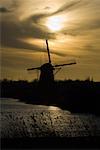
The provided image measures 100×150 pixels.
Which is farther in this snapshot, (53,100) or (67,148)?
(53,100)

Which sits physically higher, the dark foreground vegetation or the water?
the dark foreground vegetation

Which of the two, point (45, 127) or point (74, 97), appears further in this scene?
point (74, 97)

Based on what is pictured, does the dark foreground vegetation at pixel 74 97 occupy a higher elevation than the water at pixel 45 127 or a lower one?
higher

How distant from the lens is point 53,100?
343 feet

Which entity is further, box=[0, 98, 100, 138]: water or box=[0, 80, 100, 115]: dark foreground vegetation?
box=[0, 80, 100, 115]: dark foreground vegetation

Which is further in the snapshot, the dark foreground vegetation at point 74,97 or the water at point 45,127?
the dark foreground vegetation at point 74,97

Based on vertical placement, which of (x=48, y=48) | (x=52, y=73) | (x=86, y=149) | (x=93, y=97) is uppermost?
(x=48, y=48)

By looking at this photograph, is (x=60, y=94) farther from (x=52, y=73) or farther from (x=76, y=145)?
(x=76, y=145)

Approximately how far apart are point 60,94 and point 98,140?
80050mm

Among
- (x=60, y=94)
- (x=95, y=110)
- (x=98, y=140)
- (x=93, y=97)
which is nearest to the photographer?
(x=98, y=140)

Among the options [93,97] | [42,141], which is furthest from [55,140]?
[93,97]

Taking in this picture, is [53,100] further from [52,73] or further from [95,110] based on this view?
[95,110]

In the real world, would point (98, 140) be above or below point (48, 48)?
below

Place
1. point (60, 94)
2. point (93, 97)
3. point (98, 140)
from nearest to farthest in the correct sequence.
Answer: point (98, 140)
point (93, 97)
point (60, 94)
